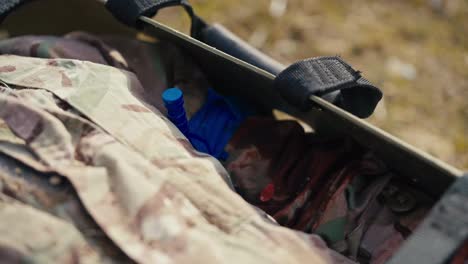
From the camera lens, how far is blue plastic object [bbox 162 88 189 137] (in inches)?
40.6

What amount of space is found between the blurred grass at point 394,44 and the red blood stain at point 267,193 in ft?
3.15

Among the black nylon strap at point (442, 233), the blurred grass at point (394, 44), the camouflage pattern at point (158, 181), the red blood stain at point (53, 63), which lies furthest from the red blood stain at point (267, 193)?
the blurred grass at point (394, 44)

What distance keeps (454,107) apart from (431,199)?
44.7 inches

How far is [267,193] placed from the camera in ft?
3.54

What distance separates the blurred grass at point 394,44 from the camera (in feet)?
6.30

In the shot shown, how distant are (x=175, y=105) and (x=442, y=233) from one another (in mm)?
563

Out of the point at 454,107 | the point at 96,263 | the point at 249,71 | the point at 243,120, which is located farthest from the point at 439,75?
the point at 96,263

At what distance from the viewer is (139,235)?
0.74m

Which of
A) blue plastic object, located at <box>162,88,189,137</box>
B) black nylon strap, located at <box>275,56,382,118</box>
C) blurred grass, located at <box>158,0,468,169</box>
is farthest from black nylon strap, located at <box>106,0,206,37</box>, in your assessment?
blurred grass, located at <box>158,0,468,169</box>

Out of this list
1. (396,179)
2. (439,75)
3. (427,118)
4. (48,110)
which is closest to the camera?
(48,110)

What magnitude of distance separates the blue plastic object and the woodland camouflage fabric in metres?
0.10

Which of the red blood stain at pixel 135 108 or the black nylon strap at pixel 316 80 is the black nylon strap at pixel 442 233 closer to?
the black nylon strap at pixel 316 80

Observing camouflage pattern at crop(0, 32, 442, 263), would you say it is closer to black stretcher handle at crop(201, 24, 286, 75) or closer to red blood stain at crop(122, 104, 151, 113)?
red blood stain at crop(122, 104, 151, 113)

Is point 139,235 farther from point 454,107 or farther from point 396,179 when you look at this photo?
point 454,107
